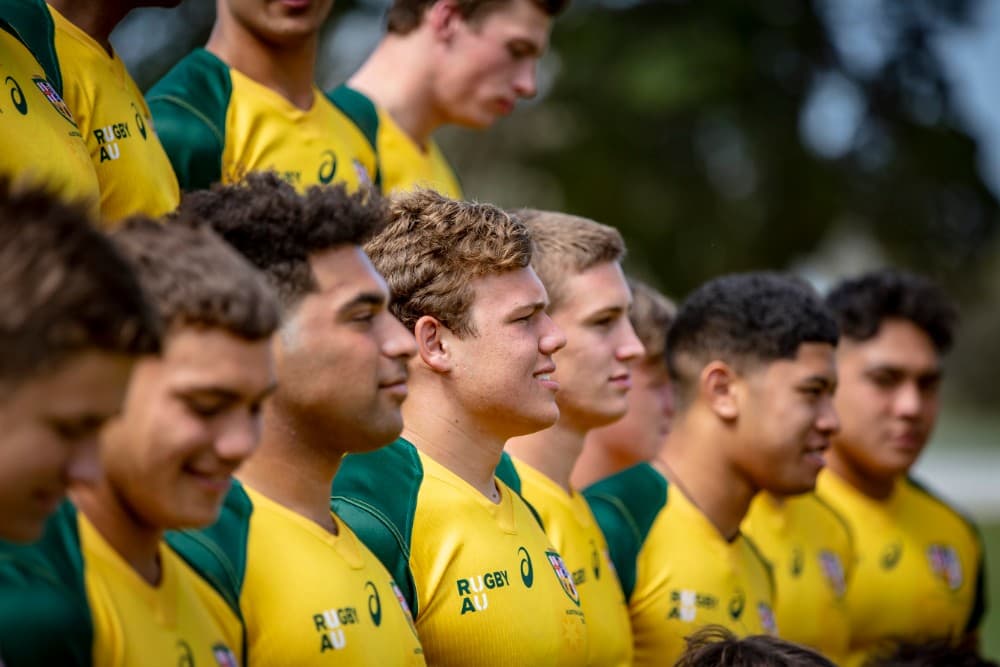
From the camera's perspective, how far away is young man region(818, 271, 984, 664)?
6.59m

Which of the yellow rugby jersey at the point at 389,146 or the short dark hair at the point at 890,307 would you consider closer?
the yellow rugby jersey at the point at 389,146

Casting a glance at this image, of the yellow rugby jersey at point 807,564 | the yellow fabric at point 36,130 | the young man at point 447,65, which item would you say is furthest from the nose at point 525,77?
the yellow fabric at point 36,130

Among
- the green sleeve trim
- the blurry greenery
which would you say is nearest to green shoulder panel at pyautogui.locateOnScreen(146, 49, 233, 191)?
the green sleeve trim

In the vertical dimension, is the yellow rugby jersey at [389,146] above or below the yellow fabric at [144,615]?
above

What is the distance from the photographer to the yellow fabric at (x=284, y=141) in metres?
4.93

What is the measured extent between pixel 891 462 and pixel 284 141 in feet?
10.3

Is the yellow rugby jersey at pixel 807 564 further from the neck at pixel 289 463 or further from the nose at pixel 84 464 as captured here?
the nose at pixel 84 464

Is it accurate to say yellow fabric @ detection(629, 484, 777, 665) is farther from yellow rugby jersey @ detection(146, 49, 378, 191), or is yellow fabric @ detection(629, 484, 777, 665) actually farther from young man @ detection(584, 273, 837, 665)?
yellow rugby jersey @ detection(146, 49, 378, 191)

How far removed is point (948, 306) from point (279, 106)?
3.37 metres

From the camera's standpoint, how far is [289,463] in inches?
130

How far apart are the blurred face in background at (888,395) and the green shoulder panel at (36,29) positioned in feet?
12.7

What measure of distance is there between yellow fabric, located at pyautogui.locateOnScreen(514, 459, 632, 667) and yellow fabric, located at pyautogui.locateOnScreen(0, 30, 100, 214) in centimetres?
162

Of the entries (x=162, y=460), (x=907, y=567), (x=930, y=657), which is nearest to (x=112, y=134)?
(x=162, y=460)

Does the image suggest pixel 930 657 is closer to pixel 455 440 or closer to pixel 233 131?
pixel 455 440
